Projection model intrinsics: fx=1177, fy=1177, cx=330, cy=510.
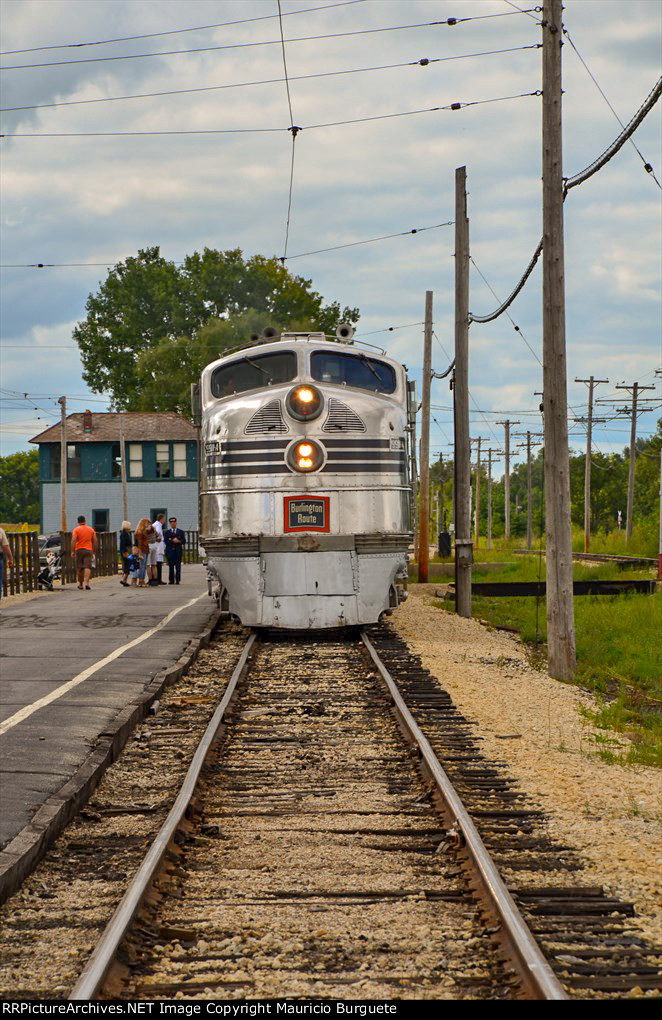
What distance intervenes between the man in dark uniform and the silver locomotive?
50.8ft

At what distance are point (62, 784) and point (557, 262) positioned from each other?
9.11 m

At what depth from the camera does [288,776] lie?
8336 millimetres

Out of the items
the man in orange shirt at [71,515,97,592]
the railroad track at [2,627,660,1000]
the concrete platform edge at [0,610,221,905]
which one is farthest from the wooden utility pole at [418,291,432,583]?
the railroad track at [2,627,660,1000]

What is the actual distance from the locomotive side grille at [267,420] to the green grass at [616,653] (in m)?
4.15

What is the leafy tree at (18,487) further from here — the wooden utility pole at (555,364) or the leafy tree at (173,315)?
the wooden utility pole at (555,364)

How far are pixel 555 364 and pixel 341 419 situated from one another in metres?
3.03

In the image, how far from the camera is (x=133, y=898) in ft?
17.4

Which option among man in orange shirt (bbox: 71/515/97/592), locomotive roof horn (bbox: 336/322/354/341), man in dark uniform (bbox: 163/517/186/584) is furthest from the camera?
man in dark uniform (bbox: 163/517/186/584)

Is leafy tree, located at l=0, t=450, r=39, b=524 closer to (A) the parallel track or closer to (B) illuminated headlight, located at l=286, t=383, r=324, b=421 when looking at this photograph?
(B) illuminated headlight, located at l=286, t=383, r=324, b=421

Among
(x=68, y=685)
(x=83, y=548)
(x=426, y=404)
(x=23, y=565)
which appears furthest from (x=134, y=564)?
(x=68, y=685)

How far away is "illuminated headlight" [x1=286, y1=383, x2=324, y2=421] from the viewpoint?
614 inches

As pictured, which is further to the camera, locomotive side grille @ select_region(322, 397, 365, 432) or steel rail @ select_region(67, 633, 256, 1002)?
locomotive side grille @ select_region(322, 397, 365, 432)
